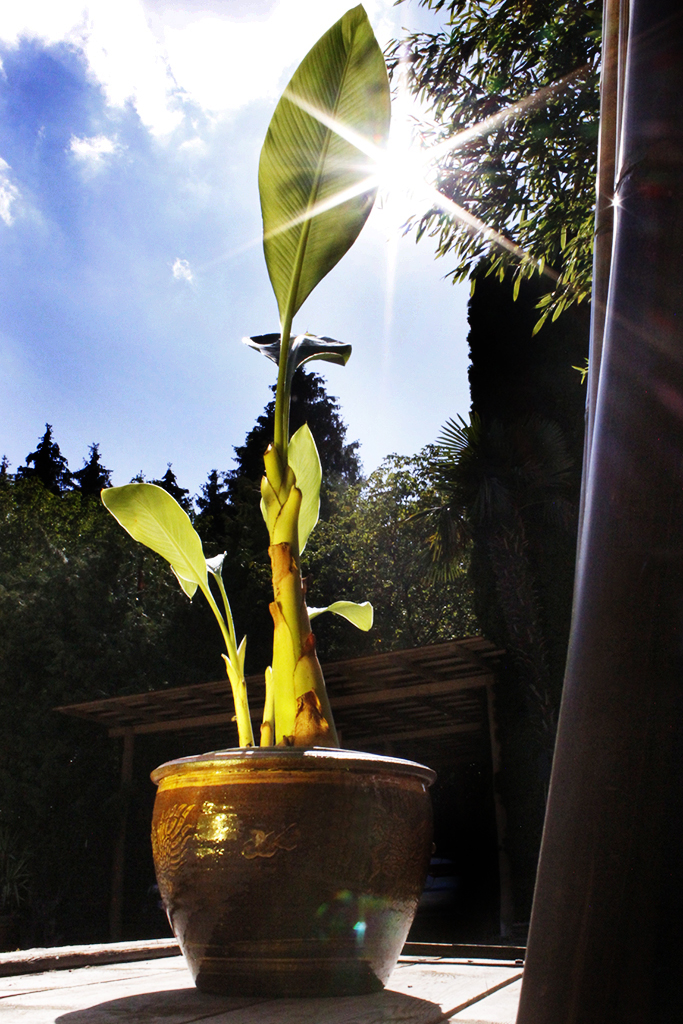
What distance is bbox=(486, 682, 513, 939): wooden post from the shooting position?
6504 mm

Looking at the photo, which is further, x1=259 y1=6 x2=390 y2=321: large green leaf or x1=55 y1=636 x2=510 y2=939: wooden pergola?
x1=55 y1=636 x2=510 y2=939: wooden pergola

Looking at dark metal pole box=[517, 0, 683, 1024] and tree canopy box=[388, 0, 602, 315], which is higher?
tree canopy box=[388, 0, 602, 315]

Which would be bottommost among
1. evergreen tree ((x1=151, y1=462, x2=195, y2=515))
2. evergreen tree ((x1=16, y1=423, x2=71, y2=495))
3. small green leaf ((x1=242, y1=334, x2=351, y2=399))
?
small green leaf ((x1=242, y1=334, x2=351, y2=399))

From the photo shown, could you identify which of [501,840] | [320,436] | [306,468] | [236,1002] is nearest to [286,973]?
[236,1002]

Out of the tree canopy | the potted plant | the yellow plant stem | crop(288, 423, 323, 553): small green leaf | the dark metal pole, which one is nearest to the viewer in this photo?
the dark metal pole

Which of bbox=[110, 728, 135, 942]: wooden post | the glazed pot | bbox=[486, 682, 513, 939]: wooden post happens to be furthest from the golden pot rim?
bbox=[110, 728, 135, 942]: wooden post

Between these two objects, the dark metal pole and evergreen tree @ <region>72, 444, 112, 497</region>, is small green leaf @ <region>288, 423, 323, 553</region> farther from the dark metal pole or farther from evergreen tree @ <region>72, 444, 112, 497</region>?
evergreen tree @ <region>72, 444, 112, 497</region>

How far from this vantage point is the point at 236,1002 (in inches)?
32.3

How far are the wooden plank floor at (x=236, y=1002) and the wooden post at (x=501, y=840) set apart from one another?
606cm

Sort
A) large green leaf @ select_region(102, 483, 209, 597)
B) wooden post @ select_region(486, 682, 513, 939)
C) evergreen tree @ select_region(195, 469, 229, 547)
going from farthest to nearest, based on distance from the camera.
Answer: evergreen tree @ select_region(195, 469, 229, 547) → wooden post @ select_region(486, 682, 513, 939) → large green leaf @ select_region(102, 483, 209, 597)

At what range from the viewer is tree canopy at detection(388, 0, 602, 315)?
4145 mm

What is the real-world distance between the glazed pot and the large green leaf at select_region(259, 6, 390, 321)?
2.18 ft

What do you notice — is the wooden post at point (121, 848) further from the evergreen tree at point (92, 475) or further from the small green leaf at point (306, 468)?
the evergreen tree at point (92, 475)

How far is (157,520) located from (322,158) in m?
0.60
